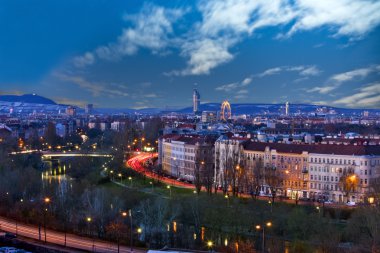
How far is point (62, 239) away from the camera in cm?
2081

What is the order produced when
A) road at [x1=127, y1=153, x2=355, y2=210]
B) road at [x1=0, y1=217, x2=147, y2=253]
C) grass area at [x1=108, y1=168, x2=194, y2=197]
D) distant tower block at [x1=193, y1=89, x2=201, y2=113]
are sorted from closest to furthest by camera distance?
road at [x1=0, y1=217, x2=147, y2=253]
road at [x1=127, y1=153, x2=355, y2=210]
grass area at [x1=108, y1=168, x2=194, y2=197]
distant tower block at [x1=193, y1=89, x2=201, y2=113]

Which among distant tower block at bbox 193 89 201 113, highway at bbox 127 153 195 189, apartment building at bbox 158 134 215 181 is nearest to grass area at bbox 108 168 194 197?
highway at bbox 127 153 195 189

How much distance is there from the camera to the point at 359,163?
29.3 m

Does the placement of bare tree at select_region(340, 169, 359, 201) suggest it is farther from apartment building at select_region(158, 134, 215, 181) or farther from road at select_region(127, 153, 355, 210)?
apartment building at select_region(158, 134, 215, 181)

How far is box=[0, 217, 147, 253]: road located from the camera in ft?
62.7

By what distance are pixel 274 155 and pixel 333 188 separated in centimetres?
497

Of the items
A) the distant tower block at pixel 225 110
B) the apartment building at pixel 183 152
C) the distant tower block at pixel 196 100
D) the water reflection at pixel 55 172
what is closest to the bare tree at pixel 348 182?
the apartment building at pixel 183 152

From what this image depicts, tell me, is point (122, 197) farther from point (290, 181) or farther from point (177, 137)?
point (177, 137)

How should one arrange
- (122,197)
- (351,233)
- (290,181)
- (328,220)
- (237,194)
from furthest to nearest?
(290,181), (237,194), (122,197), (328,220), (351,233)

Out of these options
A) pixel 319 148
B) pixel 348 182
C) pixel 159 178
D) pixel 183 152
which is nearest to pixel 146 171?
pixel 183 152

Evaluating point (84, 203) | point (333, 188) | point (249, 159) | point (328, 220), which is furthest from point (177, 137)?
point (328, 220)

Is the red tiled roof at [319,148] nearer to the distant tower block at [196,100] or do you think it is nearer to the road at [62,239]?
the road at [62,239]

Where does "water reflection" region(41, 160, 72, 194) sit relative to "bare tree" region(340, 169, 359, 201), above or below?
below

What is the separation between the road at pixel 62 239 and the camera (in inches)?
753
